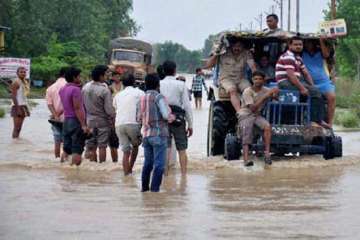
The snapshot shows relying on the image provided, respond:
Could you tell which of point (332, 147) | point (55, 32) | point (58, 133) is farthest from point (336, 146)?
point (55, 32)

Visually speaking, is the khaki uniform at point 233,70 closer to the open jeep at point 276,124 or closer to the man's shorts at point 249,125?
the open jeep at point 276,124

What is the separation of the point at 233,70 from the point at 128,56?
3505 cm

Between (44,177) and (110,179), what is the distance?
105 cm

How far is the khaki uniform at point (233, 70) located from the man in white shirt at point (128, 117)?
112 inches

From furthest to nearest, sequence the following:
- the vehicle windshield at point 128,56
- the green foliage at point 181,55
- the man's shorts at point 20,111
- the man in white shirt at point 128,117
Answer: the green foliage at point 181,55, the vehicle windshield at point 128,56, the man's shorts at point 20,111, the man in white shirt at point 128,117

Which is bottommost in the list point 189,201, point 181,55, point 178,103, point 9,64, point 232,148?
point 189,201

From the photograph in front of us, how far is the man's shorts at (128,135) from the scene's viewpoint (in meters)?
13.5

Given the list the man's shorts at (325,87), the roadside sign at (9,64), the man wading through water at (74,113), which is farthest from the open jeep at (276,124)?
the roadside sign at (9,64)

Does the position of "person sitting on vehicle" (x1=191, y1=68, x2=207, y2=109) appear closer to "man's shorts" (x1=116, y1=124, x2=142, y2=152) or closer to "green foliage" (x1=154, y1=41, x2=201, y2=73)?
"man's shorts" (x1=116, y1=124, x2=142, y2=152)

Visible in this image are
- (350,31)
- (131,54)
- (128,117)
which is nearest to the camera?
(128,117)

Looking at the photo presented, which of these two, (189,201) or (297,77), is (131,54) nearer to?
(297,77)

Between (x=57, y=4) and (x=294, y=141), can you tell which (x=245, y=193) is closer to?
(x=294, y=141)

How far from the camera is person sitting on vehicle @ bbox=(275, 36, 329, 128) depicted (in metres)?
15.5

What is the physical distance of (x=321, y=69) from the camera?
1656cm
